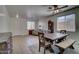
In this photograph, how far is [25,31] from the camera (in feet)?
7.00

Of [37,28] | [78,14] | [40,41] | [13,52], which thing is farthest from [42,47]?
[78,14]

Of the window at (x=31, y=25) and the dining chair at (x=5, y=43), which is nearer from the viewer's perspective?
the dining chair at (x=5, y=43)

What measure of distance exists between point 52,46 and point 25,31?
602 millimetres

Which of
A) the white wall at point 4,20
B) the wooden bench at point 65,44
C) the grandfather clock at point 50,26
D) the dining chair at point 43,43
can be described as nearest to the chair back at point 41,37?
the dining chair at point 43,43

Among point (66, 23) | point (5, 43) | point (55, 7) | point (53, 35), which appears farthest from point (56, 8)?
point (5, 43)

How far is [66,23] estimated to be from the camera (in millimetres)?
2080

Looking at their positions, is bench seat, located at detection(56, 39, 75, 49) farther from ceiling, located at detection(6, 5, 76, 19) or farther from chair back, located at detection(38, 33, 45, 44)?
ceiling, located at detection(6, 5, 76, 19)

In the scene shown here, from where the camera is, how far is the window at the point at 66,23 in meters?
2.03

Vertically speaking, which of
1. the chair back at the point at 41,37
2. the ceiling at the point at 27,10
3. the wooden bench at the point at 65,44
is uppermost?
the ceiling at the point at 27,10

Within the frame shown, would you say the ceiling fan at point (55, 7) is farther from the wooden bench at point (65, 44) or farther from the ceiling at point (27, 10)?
the wooden bench at point (65, 44)

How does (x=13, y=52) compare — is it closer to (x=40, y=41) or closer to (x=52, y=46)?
(x=40, y=41)

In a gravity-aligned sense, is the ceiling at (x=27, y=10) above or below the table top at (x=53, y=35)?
above

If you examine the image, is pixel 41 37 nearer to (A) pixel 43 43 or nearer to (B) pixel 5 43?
(A) pixel 43 43

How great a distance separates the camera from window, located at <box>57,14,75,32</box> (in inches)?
80.0
